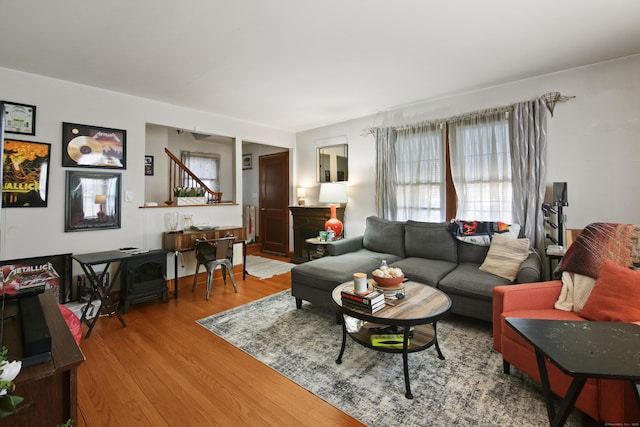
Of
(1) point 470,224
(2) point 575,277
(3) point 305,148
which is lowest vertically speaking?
(2) point 575,277

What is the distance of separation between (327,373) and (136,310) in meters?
2.38

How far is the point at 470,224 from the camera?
3.39m

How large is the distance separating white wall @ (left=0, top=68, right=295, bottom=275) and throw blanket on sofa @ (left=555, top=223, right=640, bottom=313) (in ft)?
14.3

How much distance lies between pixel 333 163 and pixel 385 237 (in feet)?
6.12

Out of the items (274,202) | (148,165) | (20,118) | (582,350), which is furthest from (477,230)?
(148,165)

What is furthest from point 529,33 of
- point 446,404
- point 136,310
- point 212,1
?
point 136,310

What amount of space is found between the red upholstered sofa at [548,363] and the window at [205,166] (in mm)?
6045

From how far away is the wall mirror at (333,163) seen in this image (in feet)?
16.6

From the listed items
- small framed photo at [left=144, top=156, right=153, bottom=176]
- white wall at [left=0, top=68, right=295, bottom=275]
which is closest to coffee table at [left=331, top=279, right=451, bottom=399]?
white wall at [left=0, top=68, right=295, bottom=275]

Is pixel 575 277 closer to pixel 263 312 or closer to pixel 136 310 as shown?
pixel 263 312

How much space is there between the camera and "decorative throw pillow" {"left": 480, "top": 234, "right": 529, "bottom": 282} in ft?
9.09

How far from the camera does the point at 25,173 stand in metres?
2.99

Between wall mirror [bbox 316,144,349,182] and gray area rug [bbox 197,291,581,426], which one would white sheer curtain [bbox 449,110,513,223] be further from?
wall mirror [bbox 316,144,349,182]

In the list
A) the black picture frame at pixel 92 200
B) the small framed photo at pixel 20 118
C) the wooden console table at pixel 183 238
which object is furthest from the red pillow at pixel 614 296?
the small framed photo at pixel 20 118
